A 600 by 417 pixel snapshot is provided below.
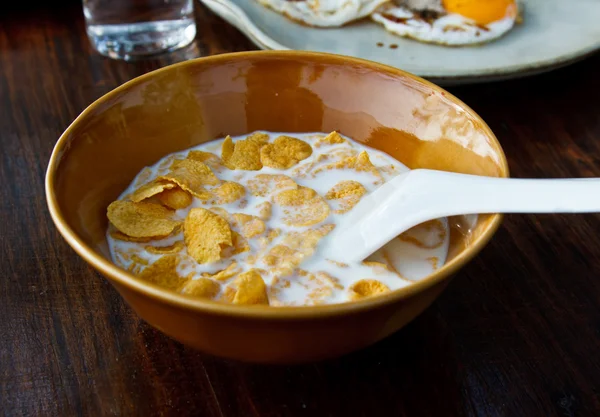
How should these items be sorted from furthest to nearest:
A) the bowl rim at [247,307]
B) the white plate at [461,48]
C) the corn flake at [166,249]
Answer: the white plate at [461,48] → the corn flake at [166,249] → the bowl rim at [247,307]

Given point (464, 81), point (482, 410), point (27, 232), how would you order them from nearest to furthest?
point (482, 410)
point (27, 232)
point (464, 81)

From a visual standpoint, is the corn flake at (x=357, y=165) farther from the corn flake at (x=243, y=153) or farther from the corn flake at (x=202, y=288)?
the corn flake at (x=202, y=288)

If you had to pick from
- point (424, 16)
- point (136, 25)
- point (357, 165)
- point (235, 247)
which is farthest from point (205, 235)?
point (424, 16)

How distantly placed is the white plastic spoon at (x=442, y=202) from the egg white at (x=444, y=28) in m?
0.65

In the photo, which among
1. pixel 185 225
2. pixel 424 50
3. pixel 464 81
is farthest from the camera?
pixel 424 50

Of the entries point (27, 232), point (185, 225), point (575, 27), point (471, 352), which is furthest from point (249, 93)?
point (575, 27)

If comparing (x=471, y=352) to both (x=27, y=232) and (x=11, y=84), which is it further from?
(x=11, y=84)

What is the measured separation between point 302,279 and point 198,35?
0.88 metres

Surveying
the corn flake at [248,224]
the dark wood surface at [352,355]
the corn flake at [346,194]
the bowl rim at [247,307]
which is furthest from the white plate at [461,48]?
the bowl rim at [247,307]

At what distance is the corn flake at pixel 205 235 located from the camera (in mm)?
762

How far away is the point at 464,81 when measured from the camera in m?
1.18

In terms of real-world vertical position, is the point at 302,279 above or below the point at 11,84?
above

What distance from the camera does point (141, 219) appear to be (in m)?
0.81

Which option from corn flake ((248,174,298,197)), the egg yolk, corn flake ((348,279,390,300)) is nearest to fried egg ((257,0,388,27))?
the egg yolk
